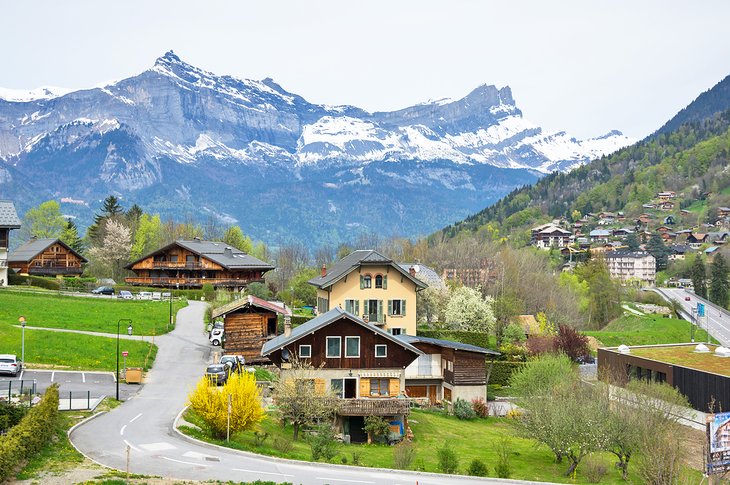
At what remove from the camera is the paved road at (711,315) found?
10194 cm

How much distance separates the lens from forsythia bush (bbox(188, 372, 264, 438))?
113 feet

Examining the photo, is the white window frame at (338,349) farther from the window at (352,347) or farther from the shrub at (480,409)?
the shrub at (480,409)

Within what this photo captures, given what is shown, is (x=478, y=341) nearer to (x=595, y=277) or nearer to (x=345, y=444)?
(x=345, y=444)

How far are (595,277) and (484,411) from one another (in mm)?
76075

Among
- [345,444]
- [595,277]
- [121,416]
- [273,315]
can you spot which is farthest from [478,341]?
[595,277]

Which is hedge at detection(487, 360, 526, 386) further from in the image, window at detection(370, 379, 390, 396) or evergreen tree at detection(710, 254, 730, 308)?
evergreen tree at detection(710, 254, 730, 308)

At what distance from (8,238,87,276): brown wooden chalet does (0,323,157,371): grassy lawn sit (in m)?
54.1

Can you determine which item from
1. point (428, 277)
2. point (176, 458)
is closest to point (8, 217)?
point (428, 277)

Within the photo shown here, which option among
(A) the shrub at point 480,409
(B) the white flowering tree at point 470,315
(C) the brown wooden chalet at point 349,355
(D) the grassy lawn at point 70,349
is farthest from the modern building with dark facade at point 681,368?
(D) the grassy lawn at point 70,349

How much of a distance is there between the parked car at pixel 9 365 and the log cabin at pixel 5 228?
3861 centimetres

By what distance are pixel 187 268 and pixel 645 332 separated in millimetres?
61816

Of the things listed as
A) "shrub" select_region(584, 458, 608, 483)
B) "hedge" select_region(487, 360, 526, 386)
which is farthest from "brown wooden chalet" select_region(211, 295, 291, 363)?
"shrub" select_region(584, 458, 608, 483)

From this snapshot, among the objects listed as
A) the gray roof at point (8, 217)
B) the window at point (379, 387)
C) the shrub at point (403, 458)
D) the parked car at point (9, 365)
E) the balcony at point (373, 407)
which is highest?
the gray roof at point (8, 217)

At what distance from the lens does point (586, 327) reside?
379ft
